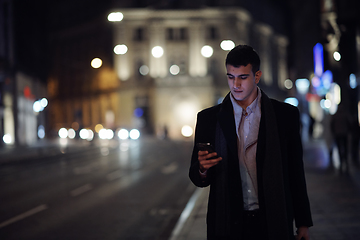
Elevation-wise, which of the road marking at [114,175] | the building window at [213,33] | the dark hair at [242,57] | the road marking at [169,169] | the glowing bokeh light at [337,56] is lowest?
the road marking at [169,169]

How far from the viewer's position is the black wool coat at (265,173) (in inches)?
117

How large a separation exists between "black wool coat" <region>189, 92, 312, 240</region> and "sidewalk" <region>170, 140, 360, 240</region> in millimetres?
3437

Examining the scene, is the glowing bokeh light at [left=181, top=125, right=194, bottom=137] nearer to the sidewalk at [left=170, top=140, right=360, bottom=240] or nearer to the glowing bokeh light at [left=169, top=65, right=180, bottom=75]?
the glowing bokeh light at [left=169, top=65, right=180, bottom=75]

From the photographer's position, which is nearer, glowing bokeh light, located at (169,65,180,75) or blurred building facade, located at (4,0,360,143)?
blurred building facade, located at (4,0,360,143)

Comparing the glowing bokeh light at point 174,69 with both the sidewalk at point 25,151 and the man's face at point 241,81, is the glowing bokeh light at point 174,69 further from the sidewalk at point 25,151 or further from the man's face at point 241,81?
the man's face at point 241,81

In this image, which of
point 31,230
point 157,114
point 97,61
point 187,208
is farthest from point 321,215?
point 157,114

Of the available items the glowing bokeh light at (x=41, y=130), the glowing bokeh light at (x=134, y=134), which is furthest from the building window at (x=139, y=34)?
the glowing bokeh light at (x=41, y=130)

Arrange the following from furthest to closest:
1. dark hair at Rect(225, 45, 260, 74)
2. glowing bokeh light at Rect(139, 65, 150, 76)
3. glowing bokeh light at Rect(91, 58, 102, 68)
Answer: glowing bokeh light at Rect(139, 65, 150, 76) < glowing bokeh light at Rect(91, 58, 102, 68) < dark hair at Rect(225, 45, 260, 74)

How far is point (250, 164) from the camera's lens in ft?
10.0

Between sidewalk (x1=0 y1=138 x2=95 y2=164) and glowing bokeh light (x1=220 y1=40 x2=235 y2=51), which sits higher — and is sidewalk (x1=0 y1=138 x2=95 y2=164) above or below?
below

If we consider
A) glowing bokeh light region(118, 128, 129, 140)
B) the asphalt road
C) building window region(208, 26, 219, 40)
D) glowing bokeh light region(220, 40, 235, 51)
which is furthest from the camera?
building window region(208, 26, 219, 40)

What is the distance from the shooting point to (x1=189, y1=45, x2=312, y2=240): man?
2980 mm

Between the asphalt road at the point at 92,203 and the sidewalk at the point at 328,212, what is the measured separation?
55 cm

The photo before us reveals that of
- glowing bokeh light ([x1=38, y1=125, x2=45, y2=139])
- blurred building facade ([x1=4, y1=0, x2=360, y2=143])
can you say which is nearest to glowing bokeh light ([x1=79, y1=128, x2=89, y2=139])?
blurred building facade ([x1=4, y1=0, x2=360, y2=143])
